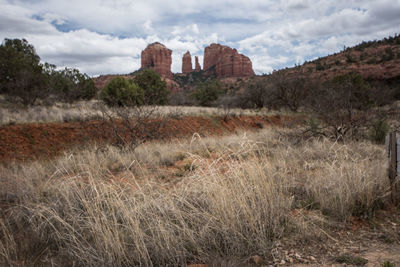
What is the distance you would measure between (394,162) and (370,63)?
43.7 metres

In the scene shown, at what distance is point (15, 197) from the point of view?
408cm

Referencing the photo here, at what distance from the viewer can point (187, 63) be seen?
4333 inches

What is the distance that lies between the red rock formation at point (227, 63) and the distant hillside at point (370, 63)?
5046 cm

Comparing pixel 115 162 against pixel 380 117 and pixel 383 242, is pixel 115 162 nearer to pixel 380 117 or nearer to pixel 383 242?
pixel 383 242

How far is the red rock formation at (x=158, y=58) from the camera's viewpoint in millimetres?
96625

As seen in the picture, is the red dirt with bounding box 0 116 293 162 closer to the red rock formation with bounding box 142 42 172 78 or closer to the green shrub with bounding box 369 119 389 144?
the green shrub with bounding box 369 119 389 144

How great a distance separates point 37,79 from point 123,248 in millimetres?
19109

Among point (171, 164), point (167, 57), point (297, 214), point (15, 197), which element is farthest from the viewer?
point (167, 57)

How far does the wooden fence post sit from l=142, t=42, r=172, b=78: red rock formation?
95.8 meters

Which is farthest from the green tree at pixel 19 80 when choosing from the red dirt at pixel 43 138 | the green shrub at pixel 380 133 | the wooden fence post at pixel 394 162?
the green shrub at pixel 380 133

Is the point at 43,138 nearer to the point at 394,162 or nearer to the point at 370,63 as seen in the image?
the point at 394,162

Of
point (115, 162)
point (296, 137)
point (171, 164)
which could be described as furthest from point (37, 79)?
point (296, 137)

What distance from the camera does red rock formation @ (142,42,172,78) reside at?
9662 centimetres

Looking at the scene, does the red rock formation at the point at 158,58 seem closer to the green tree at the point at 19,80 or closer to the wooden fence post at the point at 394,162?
the green tree at the point at 19,80
